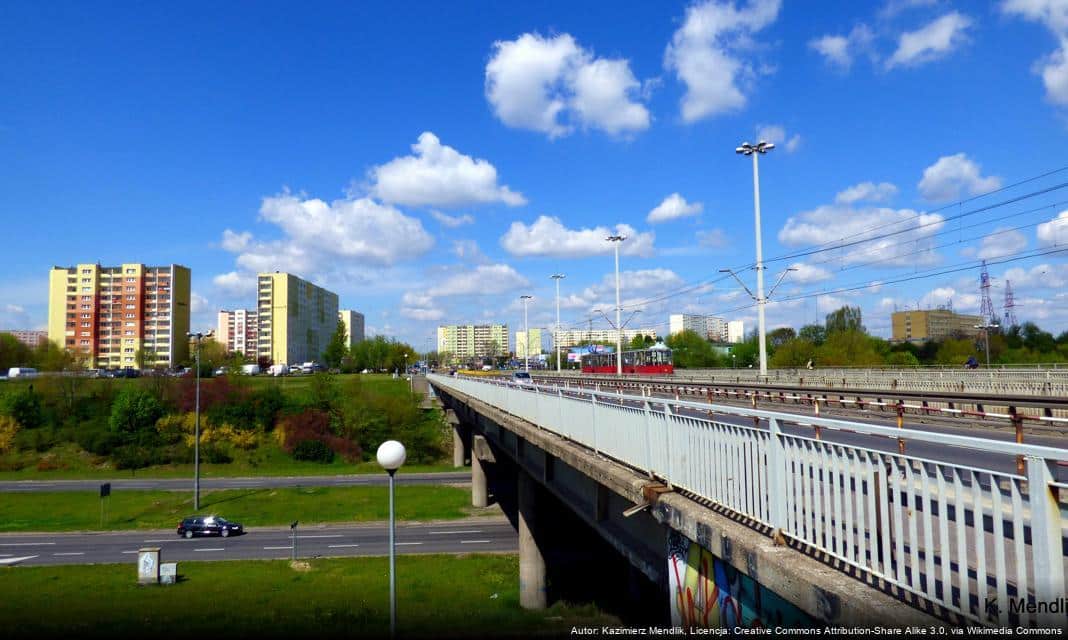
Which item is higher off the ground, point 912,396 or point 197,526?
point 912,396

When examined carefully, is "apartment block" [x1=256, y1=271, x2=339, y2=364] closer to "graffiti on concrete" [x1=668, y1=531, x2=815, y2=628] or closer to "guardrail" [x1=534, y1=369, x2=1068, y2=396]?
"guardrail" [x1=534, y1=369, x2=1068, y2=396]

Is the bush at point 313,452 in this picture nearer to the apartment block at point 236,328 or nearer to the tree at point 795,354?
the tree at point 795,354

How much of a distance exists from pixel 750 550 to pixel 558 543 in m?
25.0

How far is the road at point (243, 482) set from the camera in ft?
141

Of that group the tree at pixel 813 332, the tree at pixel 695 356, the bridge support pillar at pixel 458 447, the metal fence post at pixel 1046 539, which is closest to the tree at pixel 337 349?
the tree at pixel 695 356

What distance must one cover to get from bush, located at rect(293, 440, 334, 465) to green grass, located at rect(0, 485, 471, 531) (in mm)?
13139

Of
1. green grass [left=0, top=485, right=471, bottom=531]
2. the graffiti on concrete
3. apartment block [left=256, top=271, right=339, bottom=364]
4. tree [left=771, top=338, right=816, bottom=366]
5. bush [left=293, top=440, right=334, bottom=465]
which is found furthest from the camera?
apartment block [left=256, top=271, right=339, bottom=364]

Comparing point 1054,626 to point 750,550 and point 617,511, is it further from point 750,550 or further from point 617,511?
point 617,511

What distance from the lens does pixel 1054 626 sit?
288 cm

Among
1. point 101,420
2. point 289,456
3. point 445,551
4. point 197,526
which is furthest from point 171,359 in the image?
point 445,551

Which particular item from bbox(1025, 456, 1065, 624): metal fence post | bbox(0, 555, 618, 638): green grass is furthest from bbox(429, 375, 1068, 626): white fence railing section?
bbox(0, 555, 618, 638): green grass

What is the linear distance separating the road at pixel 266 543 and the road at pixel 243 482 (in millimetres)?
11383

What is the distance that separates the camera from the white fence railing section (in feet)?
9.95

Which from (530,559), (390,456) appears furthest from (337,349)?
(390,456)
